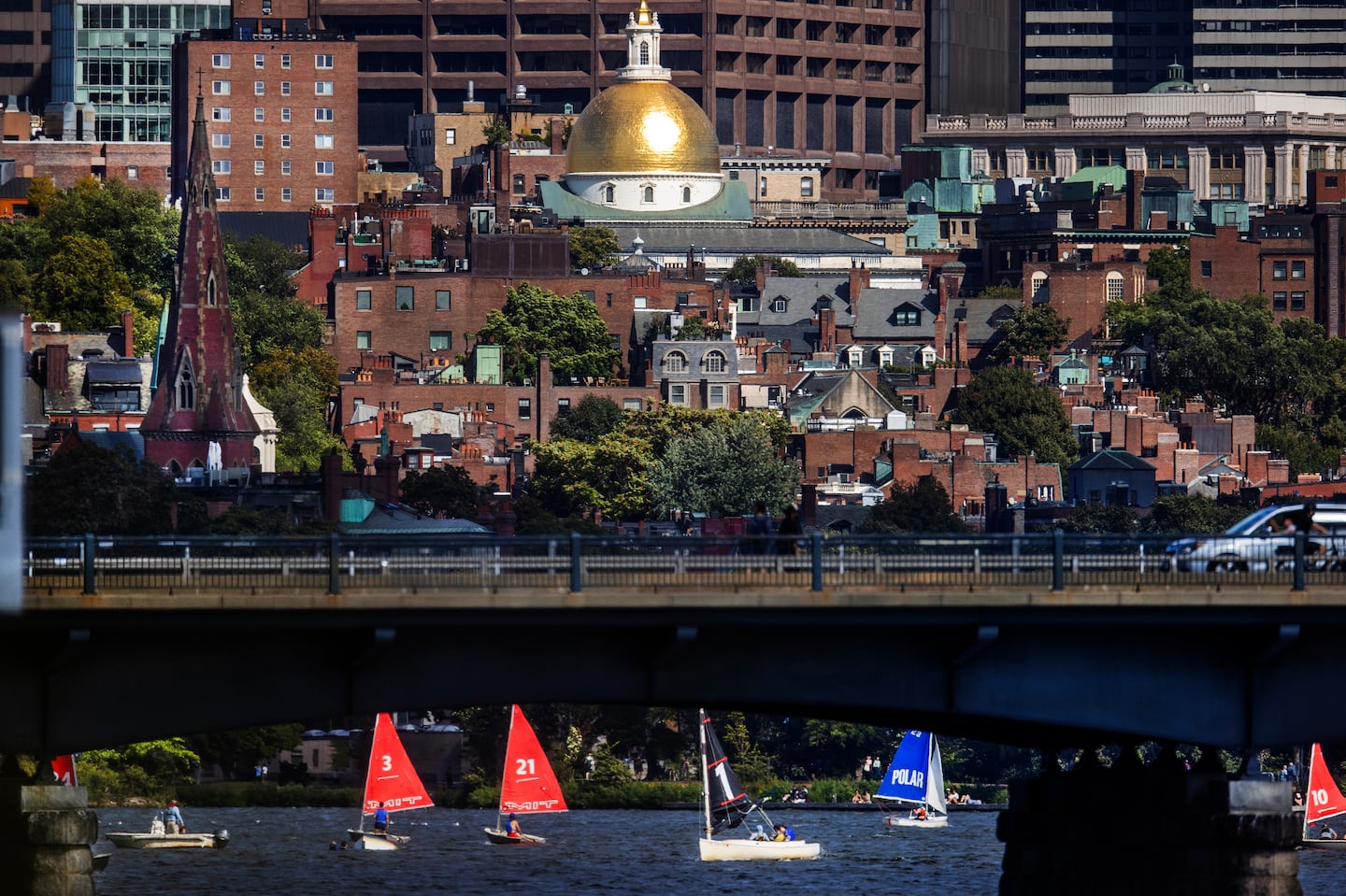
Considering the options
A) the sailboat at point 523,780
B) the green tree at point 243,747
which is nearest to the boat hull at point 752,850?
the sailboat at point 523,780

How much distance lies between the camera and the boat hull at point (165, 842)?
124 m

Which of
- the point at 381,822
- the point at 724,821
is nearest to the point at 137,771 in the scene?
the point at 381,822

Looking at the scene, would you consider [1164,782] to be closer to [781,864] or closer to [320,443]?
[781,864]

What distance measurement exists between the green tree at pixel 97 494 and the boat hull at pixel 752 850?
24.6m

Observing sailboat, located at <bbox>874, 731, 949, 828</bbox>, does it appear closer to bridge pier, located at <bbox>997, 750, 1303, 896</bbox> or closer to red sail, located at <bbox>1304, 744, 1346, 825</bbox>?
red sail, located at <bbox>1304, 744, 1346, 825</bbox>

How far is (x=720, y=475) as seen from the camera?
190 meters

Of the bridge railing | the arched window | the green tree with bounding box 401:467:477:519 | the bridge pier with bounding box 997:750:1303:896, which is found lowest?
the bridge pier with bounding box 997:750:1303:896

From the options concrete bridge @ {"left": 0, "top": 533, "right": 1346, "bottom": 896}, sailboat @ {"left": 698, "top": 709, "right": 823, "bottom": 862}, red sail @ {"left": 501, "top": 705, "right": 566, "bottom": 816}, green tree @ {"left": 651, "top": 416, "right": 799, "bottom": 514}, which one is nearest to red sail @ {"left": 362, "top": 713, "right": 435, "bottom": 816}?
red sail @ {"left": 501, "top": 705, "right": 566, "bottom": 816}

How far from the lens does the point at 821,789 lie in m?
159

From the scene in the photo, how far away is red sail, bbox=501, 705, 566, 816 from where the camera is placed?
435ft

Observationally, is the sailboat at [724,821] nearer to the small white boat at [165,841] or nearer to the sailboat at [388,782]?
the sailboat at [388,782]

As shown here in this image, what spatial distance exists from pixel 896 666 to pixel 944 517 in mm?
116022

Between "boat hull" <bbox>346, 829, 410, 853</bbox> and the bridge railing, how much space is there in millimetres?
59749

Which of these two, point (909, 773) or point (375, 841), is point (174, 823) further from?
point (909, 773)
